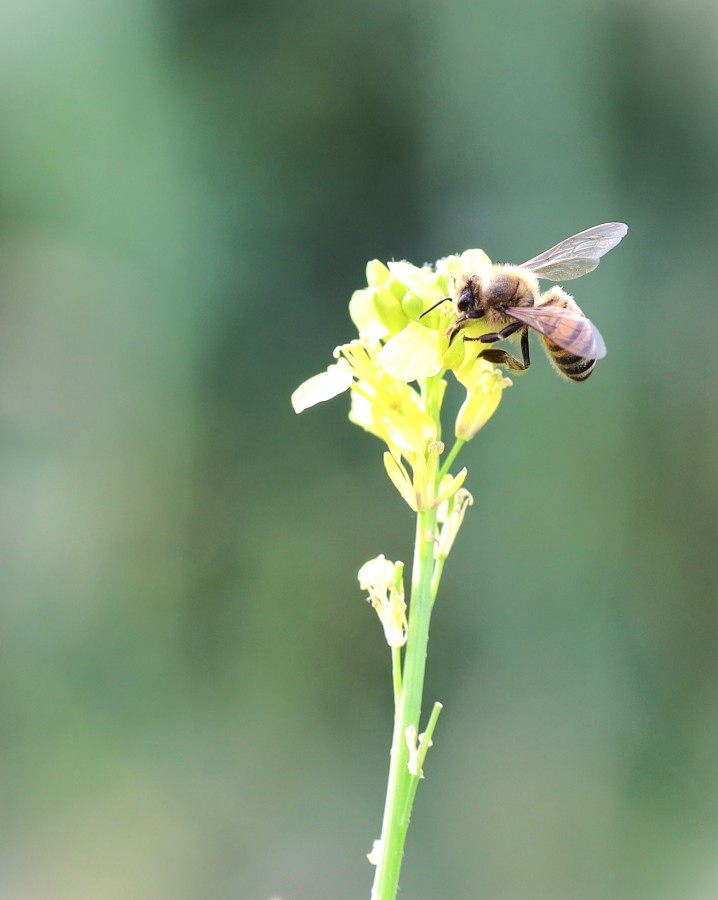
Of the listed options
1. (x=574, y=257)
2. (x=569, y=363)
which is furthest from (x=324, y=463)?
(x=569, y=363)

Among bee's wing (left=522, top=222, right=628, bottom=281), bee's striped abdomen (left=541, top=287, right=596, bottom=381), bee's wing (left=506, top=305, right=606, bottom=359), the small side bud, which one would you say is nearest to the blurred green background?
bee's wing (left=522, top=222, right=628, bottom=281)

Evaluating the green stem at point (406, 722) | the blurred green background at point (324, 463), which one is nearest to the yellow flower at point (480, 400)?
the green stem at point (406, 722)

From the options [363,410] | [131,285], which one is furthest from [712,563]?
[363,410]

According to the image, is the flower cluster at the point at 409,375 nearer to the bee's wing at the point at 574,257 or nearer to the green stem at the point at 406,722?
the green stem at the point at 406,722

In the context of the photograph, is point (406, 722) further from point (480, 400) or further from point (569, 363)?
point (569, 363)

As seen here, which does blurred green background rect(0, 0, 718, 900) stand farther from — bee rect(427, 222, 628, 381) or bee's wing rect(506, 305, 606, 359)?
bee's wing rect(506, 305, 606, 359)

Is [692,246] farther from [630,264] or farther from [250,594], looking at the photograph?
[250,594]
